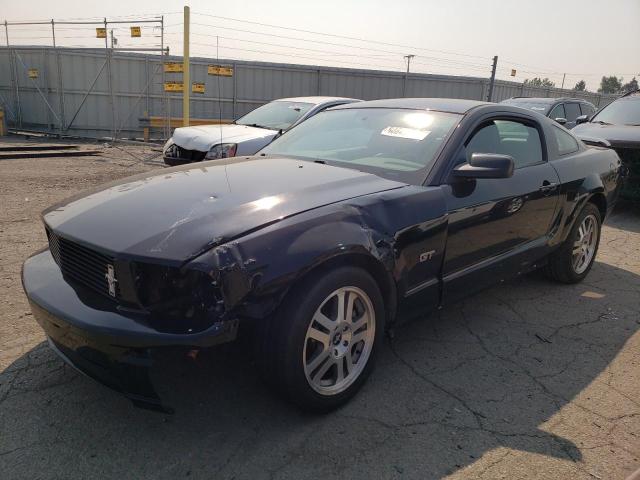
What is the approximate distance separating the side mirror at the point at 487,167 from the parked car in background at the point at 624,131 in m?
3.34

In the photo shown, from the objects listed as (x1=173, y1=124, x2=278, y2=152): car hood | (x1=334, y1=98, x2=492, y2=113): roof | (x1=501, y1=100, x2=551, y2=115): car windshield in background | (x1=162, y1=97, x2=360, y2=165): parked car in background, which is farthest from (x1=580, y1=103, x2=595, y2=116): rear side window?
(x1=334, y1=98, x2=492, y2=113): roof

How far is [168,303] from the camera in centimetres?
209

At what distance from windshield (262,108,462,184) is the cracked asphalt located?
1.15 meters

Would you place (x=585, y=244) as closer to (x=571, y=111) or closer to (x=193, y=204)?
(x=193, y=204)

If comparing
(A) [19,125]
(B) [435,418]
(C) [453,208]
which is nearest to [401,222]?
(C) [453,208]

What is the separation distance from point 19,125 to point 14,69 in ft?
5.64

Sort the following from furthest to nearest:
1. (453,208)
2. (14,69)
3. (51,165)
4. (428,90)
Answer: (428,90) → (14,69) → (51,165) → (453,208)

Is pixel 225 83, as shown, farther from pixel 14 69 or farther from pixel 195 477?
pixel 195 477

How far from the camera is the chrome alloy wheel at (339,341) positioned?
2.44 meters

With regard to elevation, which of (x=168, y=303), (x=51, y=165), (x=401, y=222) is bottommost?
(x=51, y=165)

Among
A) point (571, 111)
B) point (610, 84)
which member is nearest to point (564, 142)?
point (571, 111)

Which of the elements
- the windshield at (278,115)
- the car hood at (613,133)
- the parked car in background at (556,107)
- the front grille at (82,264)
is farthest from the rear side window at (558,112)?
the front grille at (82,264)

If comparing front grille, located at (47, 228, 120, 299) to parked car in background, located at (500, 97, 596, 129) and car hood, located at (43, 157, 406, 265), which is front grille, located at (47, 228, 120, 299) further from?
parked car in background, located at (500, 97, 596, 129)

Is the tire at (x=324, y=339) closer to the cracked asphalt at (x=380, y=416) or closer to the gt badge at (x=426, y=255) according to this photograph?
the cracked asphalt at (x=380, y=416)
